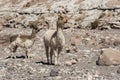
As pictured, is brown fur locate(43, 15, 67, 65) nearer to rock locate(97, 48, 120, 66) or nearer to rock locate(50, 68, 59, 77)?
rock locate(97, 48, 120, 66)

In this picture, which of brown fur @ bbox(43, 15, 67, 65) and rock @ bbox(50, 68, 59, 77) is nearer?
rock @ bbox(50, 68, 59, 77)

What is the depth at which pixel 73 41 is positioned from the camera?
26703mm

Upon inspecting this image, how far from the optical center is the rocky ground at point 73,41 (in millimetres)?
15898

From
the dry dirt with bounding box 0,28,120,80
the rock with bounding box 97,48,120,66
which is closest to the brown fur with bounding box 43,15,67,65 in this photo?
Result: the dry dirt with bounding box 0,28,120,80

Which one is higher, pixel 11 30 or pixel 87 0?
pixel 87 0

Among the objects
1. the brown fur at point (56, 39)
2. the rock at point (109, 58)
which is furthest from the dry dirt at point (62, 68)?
the brown fur at point (56, 39)

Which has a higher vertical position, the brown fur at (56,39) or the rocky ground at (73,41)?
the brown fur at (56,39)

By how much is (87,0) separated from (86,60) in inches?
859

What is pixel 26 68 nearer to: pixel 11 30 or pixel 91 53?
pixel 91 53

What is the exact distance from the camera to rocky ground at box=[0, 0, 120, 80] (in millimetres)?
15898

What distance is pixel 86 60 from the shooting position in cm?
1956

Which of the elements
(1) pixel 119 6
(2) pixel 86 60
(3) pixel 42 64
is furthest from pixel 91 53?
(1) pixel 119 6

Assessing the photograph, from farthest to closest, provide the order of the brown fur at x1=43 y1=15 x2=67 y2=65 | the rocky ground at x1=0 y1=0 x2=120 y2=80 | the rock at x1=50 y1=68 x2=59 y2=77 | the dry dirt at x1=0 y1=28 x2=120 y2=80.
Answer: the brown fur at x1=43 y1=15 x2=67 y2=65 → the rocky ground at x1=0 y1=0 x2=120 y2=80 → the rock at x1=50 y1=68 x2=59 y2=77 → the dry dirt at x1=0 y1=28 x2=120 y2=80

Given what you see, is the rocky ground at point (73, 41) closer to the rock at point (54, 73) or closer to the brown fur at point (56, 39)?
the rock at point (54, 73)
